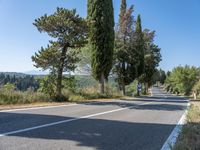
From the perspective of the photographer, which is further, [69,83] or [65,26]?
[69,83]

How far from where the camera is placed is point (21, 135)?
26.4 ft

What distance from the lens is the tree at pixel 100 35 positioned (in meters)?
31.4

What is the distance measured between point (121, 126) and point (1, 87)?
1122 cm

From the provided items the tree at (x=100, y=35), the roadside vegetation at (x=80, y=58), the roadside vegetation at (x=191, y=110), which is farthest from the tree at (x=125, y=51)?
the tree at (x=100, y=35)

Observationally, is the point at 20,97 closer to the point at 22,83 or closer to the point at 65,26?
the point at 65,26

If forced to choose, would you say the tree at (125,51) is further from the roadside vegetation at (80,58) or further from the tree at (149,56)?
the tree at (149,56)

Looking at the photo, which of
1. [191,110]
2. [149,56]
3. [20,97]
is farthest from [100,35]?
[149,56]

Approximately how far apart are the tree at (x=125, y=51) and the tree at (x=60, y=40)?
785 inches

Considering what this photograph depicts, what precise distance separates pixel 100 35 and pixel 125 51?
12975 mm

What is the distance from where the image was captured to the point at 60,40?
78.5 feet

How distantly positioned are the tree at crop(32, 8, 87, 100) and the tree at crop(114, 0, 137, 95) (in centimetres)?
1993

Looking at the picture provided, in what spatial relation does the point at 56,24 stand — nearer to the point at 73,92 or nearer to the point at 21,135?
the point at 73,92

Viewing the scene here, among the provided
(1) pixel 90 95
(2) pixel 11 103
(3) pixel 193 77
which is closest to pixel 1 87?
(2) pixel 11 103

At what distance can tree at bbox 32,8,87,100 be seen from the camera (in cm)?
2297
